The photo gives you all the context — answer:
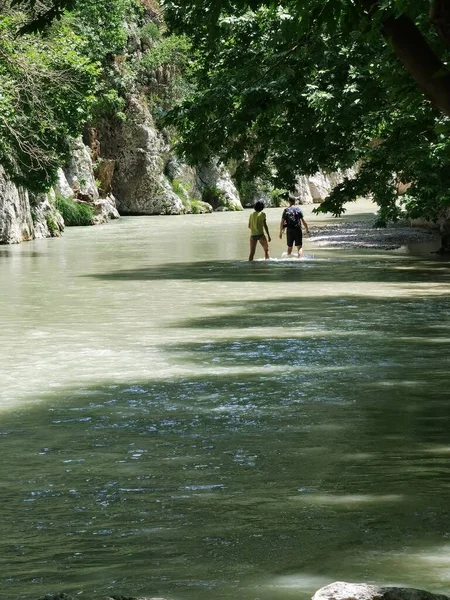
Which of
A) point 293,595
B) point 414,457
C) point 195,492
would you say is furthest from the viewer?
point 414,457

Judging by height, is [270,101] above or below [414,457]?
above

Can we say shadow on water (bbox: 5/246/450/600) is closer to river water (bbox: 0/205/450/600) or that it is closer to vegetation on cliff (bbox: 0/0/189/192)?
river water (bbox: 0/205/450/600)

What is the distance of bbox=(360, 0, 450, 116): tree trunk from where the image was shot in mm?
7602

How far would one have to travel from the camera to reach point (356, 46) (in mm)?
26312

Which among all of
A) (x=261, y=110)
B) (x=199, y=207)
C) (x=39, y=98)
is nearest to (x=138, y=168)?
(x=199, y=207)

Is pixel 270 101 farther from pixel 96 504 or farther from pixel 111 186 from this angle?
pixel 111 186

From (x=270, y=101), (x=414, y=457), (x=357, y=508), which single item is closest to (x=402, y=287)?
(x=270, y=101)

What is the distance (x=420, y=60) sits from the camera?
7668mm

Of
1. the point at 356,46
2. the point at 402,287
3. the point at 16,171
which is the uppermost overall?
the point at 356,46

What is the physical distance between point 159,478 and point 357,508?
1.42 meters

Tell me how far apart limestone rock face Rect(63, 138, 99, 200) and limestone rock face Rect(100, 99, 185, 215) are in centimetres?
969

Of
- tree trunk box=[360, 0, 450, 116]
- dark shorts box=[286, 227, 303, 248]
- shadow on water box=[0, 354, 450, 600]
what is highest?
tree trunk box=[360, 0, 450, 116]

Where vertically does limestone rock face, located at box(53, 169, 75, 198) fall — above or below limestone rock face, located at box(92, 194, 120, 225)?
above

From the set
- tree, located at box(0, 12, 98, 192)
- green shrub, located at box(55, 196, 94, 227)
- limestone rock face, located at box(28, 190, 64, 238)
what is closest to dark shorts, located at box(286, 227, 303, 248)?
tree, located at box(0, 12, 98, 192)
